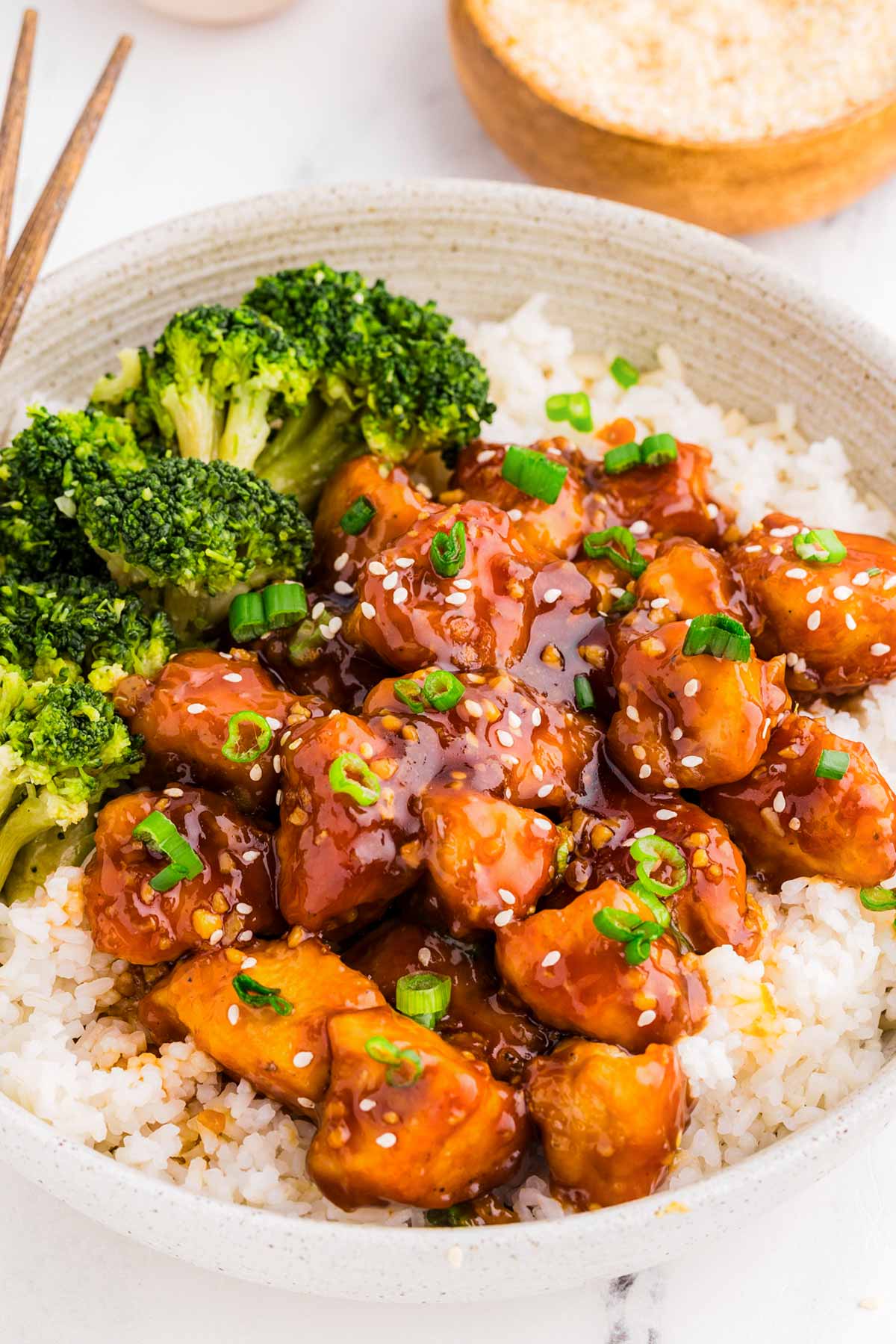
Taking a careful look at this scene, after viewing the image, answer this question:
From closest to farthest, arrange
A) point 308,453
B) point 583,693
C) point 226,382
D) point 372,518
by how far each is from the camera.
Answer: point 583,693
point 372,518
point 226,382
point 308,453

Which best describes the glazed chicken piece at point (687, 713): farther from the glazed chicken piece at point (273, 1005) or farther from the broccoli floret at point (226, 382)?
the broccoli floret at point (226, 382)

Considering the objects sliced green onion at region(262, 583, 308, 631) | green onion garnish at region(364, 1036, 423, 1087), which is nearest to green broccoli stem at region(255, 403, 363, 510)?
sliced green onion at region(262, 583, 308, 631)

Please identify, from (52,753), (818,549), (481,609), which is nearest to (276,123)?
(481,609)

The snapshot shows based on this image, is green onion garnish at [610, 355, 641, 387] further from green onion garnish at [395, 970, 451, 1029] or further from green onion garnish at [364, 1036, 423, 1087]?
green onion garnish at [364, 1036, 423, 1087]

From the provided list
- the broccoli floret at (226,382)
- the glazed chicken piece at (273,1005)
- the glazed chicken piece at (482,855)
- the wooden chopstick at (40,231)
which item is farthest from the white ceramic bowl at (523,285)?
the glazed chicken piece at (273,1005)

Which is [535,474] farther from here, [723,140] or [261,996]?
[723,140]

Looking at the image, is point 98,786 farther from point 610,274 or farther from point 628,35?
point 628,35
